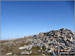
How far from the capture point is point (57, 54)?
73.2 ft

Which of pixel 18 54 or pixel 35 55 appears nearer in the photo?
pixel 35 55

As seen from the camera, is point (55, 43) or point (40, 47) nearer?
point (40, 47)

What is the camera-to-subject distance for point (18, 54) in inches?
904

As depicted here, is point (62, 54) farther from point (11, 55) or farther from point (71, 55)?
point (11, 55)

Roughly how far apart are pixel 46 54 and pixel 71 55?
589 centimetres

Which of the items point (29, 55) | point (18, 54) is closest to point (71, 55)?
point (29, 55)

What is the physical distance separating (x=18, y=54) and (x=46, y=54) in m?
7.12

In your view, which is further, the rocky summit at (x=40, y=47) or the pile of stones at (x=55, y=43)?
the pile of stones at (x=55, y=43)

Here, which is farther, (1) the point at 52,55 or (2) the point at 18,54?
(2) the point at 18,54

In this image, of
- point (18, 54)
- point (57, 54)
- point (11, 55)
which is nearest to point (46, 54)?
point (57, 54)

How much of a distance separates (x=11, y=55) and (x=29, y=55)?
464 centimetres

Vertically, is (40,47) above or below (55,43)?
below

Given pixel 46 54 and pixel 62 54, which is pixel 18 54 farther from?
pixel 62 54

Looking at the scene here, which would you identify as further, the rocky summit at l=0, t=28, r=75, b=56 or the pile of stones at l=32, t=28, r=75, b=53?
the pile of stones at l=32, t=28, r=75, b=53
